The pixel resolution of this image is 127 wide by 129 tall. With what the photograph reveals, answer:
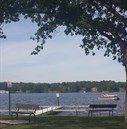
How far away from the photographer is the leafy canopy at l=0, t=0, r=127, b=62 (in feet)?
76.8

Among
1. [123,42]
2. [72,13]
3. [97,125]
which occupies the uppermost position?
[72,13]

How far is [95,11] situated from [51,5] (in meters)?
2.81

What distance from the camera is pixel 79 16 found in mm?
23969

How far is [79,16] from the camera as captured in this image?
24.0 metres

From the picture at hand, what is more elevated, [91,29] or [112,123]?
[91,29]

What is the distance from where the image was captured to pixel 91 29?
2430cm

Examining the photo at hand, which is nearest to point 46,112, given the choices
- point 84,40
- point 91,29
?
point 84,40

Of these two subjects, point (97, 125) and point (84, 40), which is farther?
point (84, 40)

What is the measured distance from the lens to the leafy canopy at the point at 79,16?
23406 millimetres

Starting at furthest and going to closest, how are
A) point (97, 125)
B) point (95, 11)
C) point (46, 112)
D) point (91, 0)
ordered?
point (46, 112) < point (95, 11) < point (91, 0) < point (97, 125)

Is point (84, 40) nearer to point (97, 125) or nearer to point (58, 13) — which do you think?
point (58, 13)

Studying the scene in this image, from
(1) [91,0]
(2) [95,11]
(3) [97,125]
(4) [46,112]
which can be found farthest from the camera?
(4) [46,112]

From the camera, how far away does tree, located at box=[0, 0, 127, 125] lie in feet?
76.7

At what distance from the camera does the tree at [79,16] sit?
23375mm
